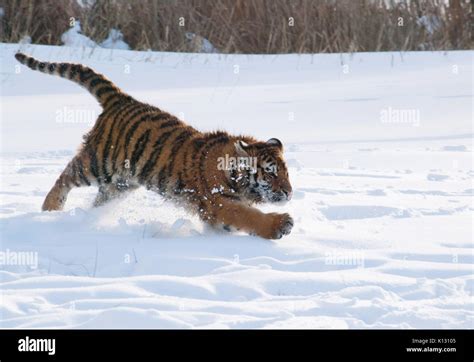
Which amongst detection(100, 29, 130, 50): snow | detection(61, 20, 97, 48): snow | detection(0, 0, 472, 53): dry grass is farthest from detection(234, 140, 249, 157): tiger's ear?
detection(100, 29, 130, 50): snow

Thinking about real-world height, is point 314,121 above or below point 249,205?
above

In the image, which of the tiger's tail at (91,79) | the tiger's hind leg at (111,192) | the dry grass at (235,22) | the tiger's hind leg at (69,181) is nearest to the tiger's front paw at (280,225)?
the tiger's hind leg at (111,192)

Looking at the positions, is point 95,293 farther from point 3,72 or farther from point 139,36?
point 139,36

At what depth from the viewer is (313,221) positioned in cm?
611

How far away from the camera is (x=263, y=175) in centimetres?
554

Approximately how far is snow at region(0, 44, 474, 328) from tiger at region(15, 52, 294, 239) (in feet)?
0.45

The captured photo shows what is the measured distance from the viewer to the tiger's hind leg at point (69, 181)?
20.2 ft

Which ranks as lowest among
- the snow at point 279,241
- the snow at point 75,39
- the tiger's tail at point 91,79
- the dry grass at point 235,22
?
the snow at point 279,241

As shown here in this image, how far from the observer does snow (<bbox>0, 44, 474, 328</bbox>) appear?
4227 millimetres

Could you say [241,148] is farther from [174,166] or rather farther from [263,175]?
[174,166]

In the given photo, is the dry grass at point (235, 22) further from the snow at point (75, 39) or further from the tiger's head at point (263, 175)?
the tiger's head at point (263, 175)

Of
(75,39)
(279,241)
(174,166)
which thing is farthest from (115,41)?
(279,241)

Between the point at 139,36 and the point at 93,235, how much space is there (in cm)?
1010
